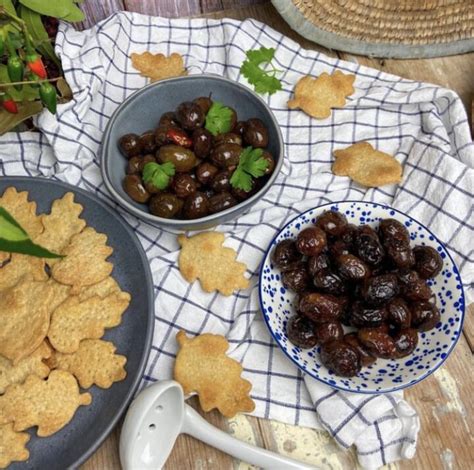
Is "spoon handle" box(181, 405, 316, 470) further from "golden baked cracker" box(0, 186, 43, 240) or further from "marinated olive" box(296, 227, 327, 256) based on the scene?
"golden baked cracker" box(0, 186, 43, 240)

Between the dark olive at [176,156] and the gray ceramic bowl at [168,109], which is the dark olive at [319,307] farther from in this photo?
the dark olive at [176,156]

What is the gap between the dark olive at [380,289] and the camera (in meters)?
0.98

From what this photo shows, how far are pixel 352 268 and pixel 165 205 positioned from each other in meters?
0.36

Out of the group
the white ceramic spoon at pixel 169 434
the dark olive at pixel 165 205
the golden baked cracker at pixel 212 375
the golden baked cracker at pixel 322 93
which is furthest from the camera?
the golden baked cracker at pixel 322 93

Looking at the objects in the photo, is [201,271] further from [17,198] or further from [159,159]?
[17,198]

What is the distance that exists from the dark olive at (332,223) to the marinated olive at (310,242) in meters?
0.03

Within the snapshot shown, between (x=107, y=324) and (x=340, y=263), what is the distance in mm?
419

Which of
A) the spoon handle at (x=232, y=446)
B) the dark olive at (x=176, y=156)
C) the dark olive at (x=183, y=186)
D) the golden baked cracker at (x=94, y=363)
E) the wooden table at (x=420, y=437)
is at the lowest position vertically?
the wooden table at (x=420, y=437)

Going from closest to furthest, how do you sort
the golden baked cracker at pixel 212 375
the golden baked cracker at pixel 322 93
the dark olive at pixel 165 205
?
the golden baked cracker at pixel 212 375
the dark olive at pixel 165 205
the golden baked cracker at pixel 322 93

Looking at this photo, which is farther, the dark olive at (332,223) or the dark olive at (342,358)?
the dark olive at (332,223)

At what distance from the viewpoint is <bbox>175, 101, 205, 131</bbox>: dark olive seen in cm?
118

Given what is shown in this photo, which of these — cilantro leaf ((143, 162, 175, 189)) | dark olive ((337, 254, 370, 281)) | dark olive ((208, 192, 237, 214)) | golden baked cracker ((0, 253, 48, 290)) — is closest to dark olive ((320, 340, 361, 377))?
dark olive ((337, 254, 370, 281))

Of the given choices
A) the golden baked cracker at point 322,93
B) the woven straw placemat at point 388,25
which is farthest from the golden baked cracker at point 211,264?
the woven straw placemat at point 388,25

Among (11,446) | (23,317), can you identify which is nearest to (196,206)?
(23,317)
